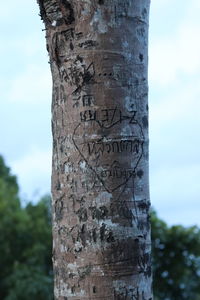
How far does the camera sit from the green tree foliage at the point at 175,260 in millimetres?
15203

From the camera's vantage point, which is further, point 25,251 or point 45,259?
point 25,251

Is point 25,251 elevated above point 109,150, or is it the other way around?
point 25,251

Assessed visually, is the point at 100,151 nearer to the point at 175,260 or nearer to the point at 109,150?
the point at 109,150

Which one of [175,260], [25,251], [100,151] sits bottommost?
[100,151]

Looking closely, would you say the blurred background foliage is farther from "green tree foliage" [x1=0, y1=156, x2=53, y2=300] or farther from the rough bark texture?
the rough bark texture

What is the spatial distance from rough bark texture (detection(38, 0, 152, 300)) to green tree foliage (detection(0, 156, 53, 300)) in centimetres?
1241

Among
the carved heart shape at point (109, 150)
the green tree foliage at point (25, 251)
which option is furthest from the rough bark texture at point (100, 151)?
the green tree foliage at point (25, 251)

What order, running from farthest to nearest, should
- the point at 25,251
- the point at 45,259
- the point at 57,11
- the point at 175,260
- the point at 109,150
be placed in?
the point at 25,251 → the point at 45,259 → the point at 175,260 → the point at 57,11 → the point at 109,150

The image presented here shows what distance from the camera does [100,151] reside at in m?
2.81

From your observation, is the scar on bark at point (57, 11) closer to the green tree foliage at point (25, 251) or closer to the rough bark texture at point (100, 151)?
the rough bark texture at point (100, 151)

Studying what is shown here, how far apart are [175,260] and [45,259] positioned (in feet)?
9.55

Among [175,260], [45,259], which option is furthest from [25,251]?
[175,260]

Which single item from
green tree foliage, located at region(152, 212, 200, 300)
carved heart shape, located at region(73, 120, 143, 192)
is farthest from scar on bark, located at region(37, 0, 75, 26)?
green tree foliage, located at region(152, 212, 200, 300)

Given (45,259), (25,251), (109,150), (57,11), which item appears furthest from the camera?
(25,251)
